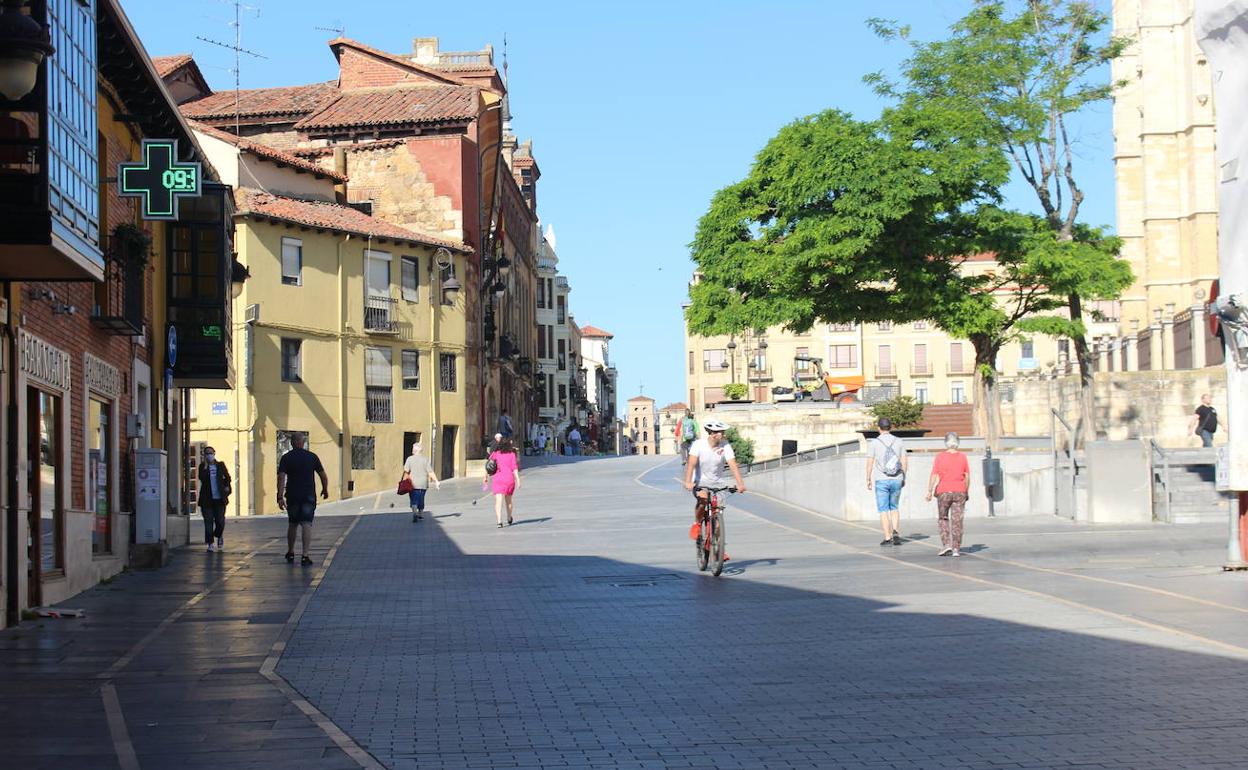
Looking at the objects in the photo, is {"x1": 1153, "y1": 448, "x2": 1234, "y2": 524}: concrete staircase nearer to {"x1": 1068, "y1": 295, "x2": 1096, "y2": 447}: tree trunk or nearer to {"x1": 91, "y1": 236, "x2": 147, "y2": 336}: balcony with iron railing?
{"x1": 1068, "y1": 295, "x2": 1096, "y2": 447}: tree trunk

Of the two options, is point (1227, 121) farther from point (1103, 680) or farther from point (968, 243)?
point (968, 243)

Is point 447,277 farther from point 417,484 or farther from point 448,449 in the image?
point 417,484

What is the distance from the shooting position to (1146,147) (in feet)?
207

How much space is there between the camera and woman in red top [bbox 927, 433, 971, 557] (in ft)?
64.7

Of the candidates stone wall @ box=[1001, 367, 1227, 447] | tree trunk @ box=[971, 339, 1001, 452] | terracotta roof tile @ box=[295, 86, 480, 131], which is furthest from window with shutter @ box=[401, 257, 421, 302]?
tree trunk @ box=[971, 339, 1001, 452]

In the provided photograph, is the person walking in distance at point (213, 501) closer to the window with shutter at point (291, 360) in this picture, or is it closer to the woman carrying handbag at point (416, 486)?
the woman carrying handbag at point (416, 486)

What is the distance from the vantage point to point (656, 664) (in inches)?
410

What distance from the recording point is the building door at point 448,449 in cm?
5466

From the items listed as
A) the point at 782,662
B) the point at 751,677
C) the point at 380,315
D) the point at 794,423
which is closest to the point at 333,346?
the point at 380,315

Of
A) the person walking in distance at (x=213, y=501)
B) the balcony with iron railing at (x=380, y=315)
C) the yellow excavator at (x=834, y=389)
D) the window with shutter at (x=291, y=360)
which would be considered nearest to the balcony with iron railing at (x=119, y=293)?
the person walking in distance at (x=213, y=501)

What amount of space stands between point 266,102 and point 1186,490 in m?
46.4

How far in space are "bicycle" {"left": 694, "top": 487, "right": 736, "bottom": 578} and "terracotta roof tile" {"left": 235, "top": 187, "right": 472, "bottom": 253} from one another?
1240 inches

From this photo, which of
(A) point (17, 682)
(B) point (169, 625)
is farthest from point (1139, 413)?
(A) point (17, 682)


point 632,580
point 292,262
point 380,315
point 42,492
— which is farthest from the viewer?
point 380,315
